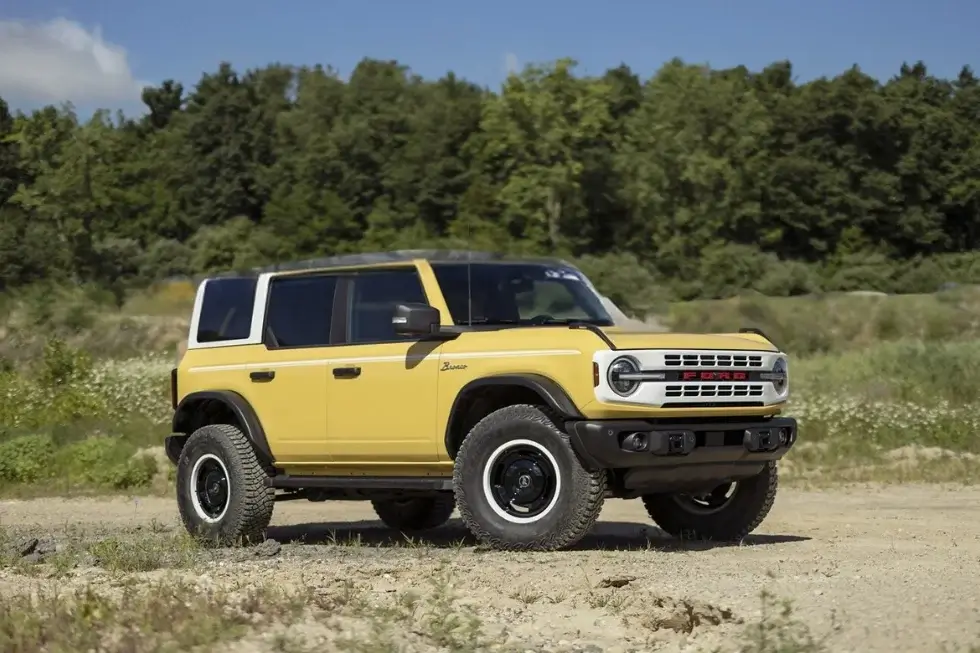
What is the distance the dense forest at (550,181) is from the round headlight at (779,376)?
40071 millimetres

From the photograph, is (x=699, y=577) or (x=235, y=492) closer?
(x=699, y=577)

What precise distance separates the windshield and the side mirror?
415 millimetres

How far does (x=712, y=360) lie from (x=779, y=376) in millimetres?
817

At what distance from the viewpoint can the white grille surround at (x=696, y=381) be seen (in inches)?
373

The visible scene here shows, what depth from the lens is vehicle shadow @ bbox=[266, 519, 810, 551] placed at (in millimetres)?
11000

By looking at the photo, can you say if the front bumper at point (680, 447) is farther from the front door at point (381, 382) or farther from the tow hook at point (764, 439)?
the front door at point (381, 382)

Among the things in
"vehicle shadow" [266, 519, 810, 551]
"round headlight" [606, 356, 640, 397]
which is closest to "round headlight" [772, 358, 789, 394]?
"vehicle shadow" [266, 519, 810, 551]

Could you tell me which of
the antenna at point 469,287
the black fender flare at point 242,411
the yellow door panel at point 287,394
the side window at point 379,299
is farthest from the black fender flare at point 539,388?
the black fender flare at point 242,411

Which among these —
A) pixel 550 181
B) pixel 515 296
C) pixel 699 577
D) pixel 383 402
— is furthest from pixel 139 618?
pixel 550 181

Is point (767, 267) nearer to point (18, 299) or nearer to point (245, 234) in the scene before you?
point (245, 234)

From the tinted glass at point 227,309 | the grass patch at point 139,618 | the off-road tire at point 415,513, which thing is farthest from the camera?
the off-road tire at point 415,513

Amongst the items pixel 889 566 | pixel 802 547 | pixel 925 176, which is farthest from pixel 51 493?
pixel 925 176

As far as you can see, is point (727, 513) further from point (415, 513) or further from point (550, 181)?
point (550, 181)

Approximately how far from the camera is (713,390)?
9977 mm
